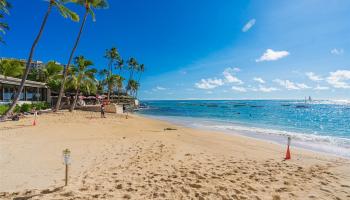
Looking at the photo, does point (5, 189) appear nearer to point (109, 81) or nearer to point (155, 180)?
point (155, 180)

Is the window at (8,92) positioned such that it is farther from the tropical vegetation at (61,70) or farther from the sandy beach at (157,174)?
the sandy beach at (157,174)

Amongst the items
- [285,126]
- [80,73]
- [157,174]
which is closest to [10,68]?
[80,73]

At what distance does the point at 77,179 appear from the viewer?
611cm

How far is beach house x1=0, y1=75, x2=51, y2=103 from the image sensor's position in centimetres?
2452

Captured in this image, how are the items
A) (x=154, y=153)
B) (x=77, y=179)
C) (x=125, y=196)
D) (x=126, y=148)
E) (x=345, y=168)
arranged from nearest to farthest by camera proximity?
1. (x=125, y=196)
2. (x=77, y=179)
3. (x=345, y=168)
4. (x=154, y=153)
5. (x=126, y=148)

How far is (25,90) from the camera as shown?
3048 cm

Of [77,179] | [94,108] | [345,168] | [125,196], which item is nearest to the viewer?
[125,196]

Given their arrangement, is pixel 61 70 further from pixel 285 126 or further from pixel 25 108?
pixel 285 126

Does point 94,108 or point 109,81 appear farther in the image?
point 109,81

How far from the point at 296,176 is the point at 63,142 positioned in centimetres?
1052

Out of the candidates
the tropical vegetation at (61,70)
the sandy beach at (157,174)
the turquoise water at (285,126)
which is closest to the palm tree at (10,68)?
the tropical vegetation at (61,70)

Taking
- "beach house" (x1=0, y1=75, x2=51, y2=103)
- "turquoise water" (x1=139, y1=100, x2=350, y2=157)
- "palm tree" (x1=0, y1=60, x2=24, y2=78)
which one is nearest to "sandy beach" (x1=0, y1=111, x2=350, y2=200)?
"turquoise water" (x1=139, y1=100, x2=350, y2=157)

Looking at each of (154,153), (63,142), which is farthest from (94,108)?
(154,153)

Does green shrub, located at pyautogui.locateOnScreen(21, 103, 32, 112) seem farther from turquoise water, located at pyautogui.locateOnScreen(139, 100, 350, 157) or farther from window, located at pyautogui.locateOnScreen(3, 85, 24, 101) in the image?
turquoise water, located at pyautogui.locateOnScreen(139, 100, 350, 157)
